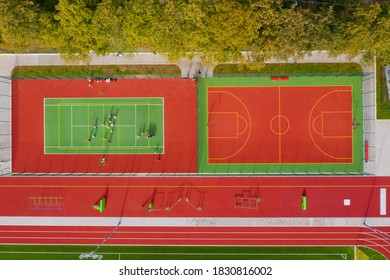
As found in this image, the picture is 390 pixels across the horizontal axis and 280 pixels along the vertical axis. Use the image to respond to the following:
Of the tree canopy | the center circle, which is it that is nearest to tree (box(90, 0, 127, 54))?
the tree canopy

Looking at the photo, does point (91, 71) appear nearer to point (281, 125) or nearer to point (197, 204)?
point (197, 204)

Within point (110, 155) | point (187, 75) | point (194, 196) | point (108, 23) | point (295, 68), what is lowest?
point (194, 196)

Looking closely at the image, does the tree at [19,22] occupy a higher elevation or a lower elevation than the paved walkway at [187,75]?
higher

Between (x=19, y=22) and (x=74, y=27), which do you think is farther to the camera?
(x=74, y=27)

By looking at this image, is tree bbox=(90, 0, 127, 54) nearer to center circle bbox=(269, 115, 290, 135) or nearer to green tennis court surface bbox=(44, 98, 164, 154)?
green tennis court surface bbox=(44, 98, 164, 154)

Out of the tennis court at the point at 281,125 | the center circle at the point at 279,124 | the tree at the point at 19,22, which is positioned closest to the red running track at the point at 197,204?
the tennis court at the point at 281,125

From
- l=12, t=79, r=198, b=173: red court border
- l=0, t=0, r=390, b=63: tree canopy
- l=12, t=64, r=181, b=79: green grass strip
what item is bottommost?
l=12, t=79, r=198, b=173: red court border

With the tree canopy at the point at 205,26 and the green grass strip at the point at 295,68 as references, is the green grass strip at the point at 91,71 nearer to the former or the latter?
the tree canopy at the point at 205,26

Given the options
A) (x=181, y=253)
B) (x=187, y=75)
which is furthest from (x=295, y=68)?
(x=181, y=253)
